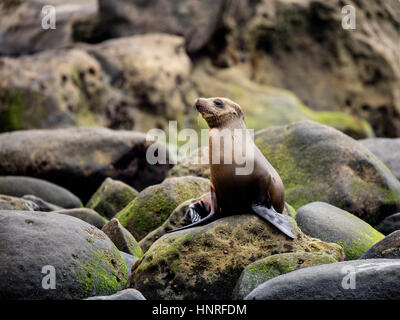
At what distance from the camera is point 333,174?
702cm

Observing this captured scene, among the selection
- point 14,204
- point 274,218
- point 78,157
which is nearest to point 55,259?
point 274,218

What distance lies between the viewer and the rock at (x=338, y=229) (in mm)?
5613

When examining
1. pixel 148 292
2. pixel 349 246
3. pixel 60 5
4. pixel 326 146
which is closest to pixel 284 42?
pixel 60 5

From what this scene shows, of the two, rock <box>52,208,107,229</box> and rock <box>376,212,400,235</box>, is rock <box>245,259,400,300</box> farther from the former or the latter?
rock <box>376,212,400,235</box>

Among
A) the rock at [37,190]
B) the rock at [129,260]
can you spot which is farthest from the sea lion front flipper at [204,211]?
the rock at [37,190]

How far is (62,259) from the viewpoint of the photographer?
429cm

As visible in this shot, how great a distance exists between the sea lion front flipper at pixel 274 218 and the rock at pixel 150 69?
28.1ft

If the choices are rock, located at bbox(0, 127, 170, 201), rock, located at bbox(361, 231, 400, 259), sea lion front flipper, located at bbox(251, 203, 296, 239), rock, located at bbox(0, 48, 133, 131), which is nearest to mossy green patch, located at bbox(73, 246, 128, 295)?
sea lion front flipper, located at bbox(251, 203, 296, 239)

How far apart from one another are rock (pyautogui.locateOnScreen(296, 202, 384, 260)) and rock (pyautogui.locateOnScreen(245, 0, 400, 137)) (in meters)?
11.7

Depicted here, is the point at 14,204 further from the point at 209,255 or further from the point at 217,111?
the point at 209,255

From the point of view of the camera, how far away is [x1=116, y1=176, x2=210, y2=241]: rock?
6203mm

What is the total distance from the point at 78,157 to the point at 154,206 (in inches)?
123

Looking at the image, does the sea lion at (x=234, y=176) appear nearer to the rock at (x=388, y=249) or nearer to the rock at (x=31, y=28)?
the rock at (x=388, y=249)

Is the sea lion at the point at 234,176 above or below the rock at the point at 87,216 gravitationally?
above
